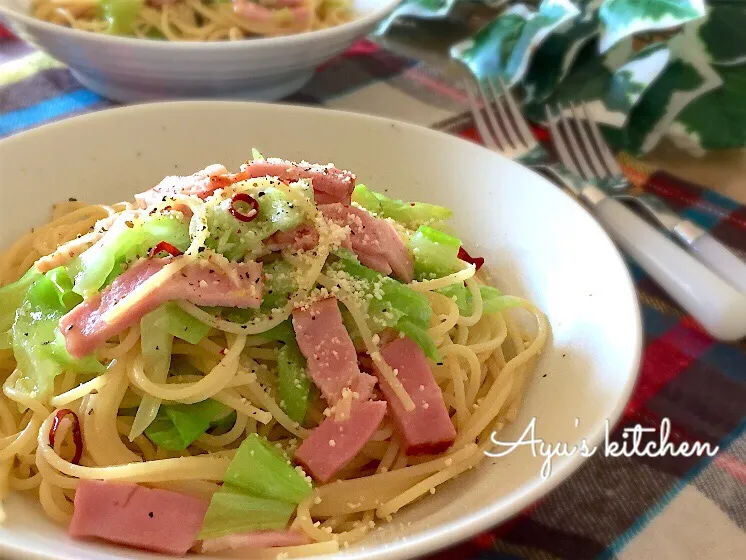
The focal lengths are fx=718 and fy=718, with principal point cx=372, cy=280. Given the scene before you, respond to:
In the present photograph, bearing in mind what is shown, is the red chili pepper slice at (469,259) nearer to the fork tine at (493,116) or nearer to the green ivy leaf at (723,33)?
the fork tine at (493,116)

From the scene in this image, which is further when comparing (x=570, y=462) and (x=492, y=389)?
(x=492, y=389)

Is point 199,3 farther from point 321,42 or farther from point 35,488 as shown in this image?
point 35,488

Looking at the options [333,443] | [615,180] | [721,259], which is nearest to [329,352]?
[333,443]

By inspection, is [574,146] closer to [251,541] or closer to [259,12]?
[259,12]

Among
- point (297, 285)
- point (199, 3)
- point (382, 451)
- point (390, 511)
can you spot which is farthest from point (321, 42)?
point (390, 511)

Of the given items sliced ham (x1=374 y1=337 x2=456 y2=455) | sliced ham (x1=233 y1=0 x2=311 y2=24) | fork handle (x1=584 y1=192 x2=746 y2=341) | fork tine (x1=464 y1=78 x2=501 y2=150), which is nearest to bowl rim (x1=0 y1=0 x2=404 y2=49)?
sliced ham (x1=233 y1=0 x2=311 y2=24)

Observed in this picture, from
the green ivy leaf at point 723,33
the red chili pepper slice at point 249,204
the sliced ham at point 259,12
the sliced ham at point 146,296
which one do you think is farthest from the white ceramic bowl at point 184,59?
the green ivy leaf at point 723,33
